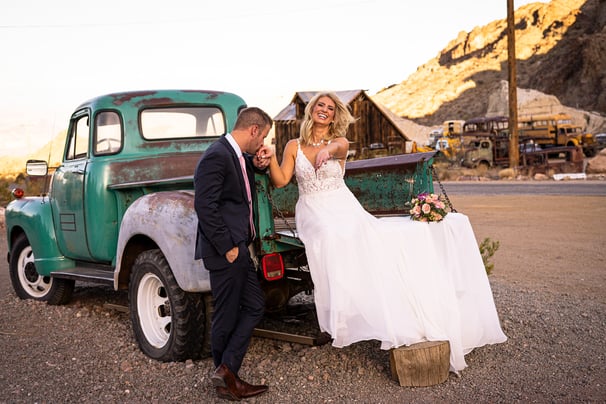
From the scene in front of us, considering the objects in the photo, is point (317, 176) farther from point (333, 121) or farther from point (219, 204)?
point (219, 204)

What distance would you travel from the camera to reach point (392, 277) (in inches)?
164

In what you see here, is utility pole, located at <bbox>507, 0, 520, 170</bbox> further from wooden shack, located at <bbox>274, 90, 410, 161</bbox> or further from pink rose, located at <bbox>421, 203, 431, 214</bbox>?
pink rose, located at <bbox>421, 203, 431, 214</bbox>

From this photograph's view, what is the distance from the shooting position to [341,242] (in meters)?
4.21

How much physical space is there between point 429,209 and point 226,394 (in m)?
1.79

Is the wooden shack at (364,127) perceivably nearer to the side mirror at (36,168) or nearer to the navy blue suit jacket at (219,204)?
the side mirror at (36,168)

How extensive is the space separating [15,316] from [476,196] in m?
14.6

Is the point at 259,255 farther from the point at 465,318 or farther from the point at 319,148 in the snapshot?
the point at 465,318

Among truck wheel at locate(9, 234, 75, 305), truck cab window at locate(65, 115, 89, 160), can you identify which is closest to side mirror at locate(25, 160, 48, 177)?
truck cab window at locate(65, 115, 89, 160)

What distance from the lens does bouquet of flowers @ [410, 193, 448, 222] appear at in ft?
14.3

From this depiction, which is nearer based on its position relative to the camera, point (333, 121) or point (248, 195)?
point (248, 195)

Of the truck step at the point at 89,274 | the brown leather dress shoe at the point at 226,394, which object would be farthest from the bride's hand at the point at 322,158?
the truck step at the point at 89,274

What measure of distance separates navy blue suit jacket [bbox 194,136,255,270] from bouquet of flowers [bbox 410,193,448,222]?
124cm

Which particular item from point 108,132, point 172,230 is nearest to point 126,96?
point 108,132

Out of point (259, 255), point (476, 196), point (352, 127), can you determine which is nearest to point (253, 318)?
point (259, 255)
